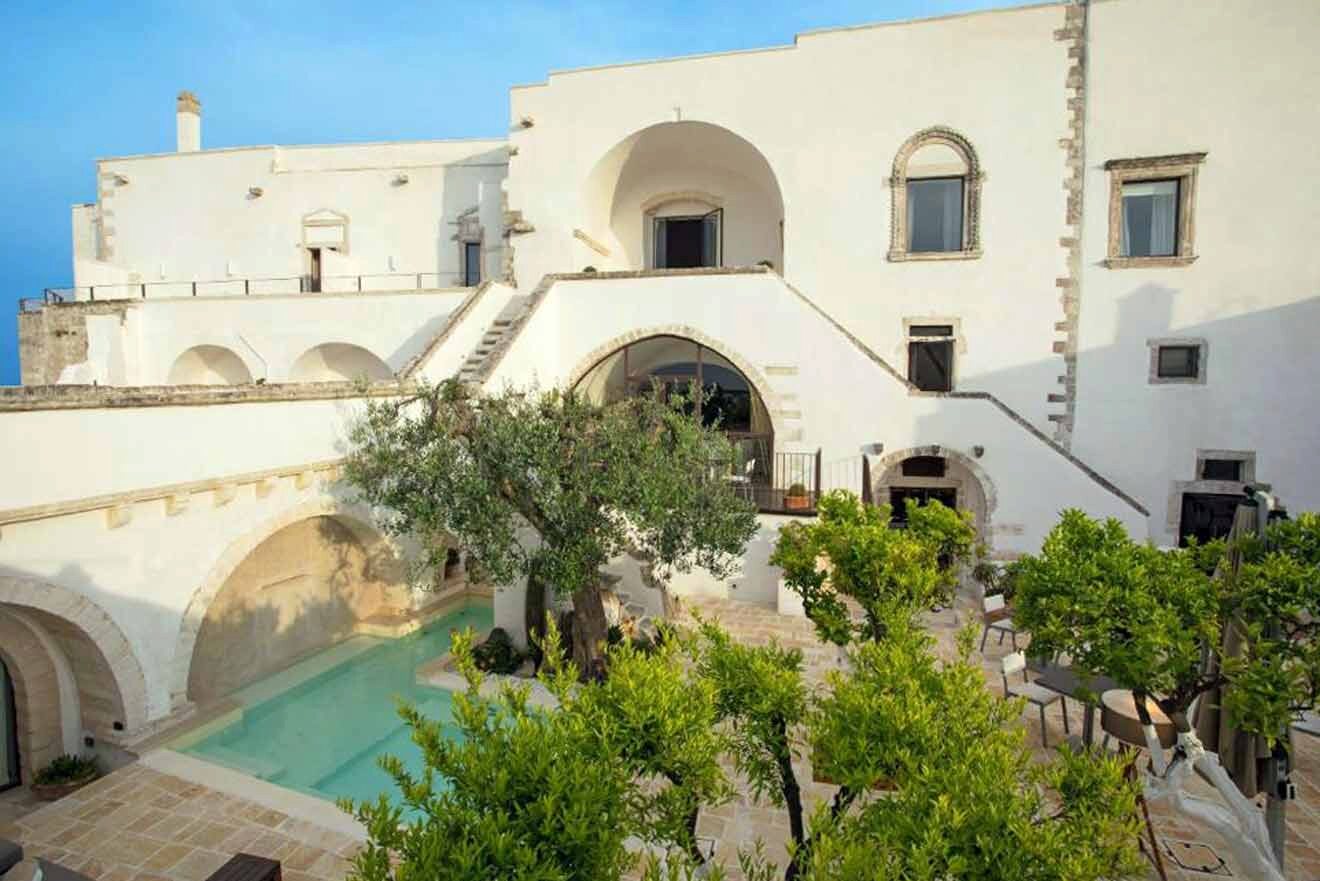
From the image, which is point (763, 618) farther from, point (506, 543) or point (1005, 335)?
point (1005, 335)

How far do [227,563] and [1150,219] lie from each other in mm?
17507

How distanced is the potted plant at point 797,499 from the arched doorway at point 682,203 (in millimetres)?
6735

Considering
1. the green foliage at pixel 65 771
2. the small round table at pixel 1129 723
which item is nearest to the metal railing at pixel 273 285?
the green foliage at pixel 65 771

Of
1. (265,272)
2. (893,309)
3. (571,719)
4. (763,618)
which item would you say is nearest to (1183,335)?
(893,309)

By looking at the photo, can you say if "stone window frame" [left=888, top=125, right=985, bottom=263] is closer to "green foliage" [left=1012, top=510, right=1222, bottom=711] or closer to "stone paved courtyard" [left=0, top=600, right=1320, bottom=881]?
"stone paved courtyard" [left=0, top=600, right=1320, bottom=881]

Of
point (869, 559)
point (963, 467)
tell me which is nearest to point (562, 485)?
point (869, 559)

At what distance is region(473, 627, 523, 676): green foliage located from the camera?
961 centimetres

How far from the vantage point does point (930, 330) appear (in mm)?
14461

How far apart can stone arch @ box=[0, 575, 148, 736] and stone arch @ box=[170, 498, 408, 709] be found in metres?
0.42

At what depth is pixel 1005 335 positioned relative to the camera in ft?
46.0

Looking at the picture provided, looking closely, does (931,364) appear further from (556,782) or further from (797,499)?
(556,782)

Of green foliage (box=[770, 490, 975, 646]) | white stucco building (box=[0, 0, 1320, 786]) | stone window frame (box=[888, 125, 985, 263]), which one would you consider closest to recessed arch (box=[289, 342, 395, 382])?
white stucco building (box=[0, 0, 1320, 786])

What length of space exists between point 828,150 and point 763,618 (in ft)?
33.6

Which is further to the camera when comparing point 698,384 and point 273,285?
point 273,285
